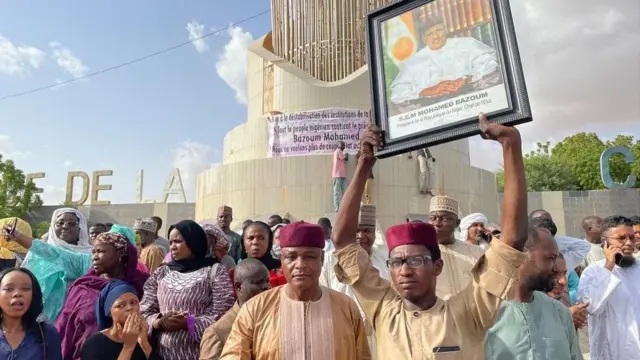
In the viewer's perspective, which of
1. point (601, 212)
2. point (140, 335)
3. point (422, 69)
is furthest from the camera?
point (601, 212)

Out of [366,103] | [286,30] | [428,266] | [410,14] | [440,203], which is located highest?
[286,30]

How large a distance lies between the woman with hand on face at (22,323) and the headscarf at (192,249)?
74cm

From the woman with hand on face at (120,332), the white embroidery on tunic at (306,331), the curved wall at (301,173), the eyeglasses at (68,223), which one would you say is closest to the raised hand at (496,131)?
the white embroidery on tunic at (306,331)

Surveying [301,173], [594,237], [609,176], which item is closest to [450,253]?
[594,237]

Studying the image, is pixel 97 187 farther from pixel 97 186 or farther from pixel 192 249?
pixel 192 249

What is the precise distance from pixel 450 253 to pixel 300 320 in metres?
1.57

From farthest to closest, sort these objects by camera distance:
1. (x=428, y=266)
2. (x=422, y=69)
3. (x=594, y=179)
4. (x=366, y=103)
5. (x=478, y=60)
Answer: (x=594, y=179)
(x=366, y=103)
(x=422, y=69)
(x=478, y=60)
(x=428, y=266)

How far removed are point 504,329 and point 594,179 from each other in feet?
110

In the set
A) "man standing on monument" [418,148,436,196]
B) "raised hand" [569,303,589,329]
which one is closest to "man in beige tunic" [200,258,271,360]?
"raised hand" [569,303,589,329]

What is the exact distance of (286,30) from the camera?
1574 centimetres

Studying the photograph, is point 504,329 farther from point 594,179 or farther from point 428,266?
point 594,179

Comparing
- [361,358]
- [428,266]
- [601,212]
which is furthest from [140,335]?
[601,212]

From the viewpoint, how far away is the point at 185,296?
9.72 feet

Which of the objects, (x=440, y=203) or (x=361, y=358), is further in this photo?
(x=440, y=203)
